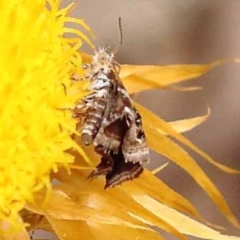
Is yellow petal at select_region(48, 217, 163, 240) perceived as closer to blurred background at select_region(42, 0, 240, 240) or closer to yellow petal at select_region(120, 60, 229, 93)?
yellow petal at select_region(120, 60, 229, 93)

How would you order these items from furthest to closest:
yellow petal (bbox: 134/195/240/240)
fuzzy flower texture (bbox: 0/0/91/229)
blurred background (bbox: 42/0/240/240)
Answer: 1. blurred background (bbox: 42/0/240/240)
2. yellow petal (bbox: 134/195/240/240)
3. fuzzy flower texture (bbox: 0/0/91/229)

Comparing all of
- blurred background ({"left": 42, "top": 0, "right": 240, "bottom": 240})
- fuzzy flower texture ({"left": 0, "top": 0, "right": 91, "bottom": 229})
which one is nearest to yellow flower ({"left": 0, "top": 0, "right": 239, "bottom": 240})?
fuzzy flower texture ({"left": 0, "top": 0, "right": 91, "bottom": 229})

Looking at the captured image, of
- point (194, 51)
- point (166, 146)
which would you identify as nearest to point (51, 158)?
point (166, 146)

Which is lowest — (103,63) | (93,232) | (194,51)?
(93,232)

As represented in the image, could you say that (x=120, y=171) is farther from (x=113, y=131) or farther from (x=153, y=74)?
(x=153, y=74)

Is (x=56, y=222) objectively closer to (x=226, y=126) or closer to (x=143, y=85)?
(x=143, y=85)

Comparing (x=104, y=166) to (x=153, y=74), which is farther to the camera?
(x=153, y=74)

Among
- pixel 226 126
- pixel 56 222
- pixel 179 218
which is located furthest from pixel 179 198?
pixel 226 126
